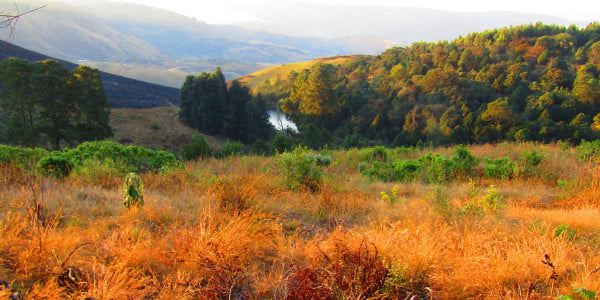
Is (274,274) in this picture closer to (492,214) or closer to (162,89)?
(492,214)

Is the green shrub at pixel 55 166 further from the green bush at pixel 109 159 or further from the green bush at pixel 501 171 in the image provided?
the green bush at pixel 501 171

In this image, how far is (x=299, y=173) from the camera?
6348 millimetres

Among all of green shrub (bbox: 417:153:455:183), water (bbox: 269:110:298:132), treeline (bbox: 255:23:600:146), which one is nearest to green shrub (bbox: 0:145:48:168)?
green shrub (bbox: 417:153:455:183)

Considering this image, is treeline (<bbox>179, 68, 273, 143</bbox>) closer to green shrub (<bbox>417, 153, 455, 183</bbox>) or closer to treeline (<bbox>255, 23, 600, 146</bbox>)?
treeline (<bbox>255, 23, 600, 146</bbox>)

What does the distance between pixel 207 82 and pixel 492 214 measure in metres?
34.7

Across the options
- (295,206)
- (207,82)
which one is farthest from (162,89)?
(295,206)

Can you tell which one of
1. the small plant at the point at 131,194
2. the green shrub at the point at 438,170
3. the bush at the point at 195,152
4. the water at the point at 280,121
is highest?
the small plant at the point at 131,194

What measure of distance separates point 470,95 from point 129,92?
45.0m

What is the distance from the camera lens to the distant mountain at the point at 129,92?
127 ft

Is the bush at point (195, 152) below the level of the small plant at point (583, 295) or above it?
below

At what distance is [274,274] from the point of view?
2.83m

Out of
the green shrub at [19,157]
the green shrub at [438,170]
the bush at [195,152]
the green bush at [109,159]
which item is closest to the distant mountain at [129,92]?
the bush at [195,152]

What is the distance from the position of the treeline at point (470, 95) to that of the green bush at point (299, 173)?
1707 cm

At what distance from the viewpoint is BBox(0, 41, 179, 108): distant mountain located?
38812mm
